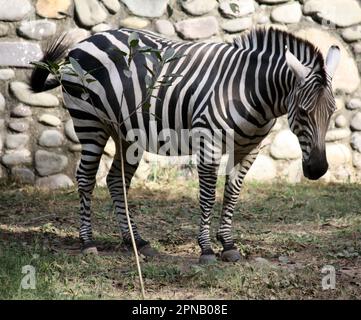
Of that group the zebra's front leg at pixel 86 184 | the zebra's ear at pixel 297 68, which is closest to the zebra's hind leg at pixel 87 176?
the zebra's front leg at pixel 86 184

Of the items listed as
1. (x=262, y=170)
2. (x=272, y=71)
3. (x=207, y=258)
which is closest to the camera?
(x=272, y=71)

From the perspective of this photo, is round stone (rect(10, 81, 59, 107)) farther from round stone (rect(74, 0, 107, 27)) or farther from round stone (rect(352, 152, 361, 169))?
round stone (rect(352, 152, 361, 169))

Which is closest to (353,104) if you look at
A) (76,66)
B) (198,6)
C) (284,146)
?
(284,146)

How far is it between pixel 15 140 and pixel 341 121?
3.66m

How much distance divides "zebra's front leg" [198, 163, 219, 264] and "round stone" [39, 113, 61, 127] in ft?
9.91

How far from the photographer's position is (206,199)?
575 centimetres

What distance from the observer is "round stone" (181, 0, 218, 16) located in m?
8.45

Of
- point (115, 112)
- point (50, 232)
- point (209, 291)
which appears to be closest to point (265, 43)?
point (115, 112)

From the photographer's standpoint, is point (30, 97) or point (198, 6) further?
point (198, 6)

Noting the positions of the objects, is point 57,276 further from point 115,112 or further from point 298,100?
Answer: point 298,100

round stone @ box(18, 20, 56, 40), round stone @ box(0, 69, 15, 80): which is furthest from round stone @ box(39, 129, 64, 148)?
round stone @ box(18, 20, 56, 40)

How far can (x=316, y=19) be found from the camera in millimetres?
8703

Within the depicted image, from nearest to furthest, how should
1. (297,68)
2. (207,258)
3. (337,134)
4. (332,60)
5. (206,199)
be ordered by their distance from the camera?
(297,68), (332,60), (207,258), (206,199), (337,134)

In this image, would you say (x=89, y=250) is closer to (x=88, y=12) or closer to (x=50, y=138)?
(x=50, y=138)
